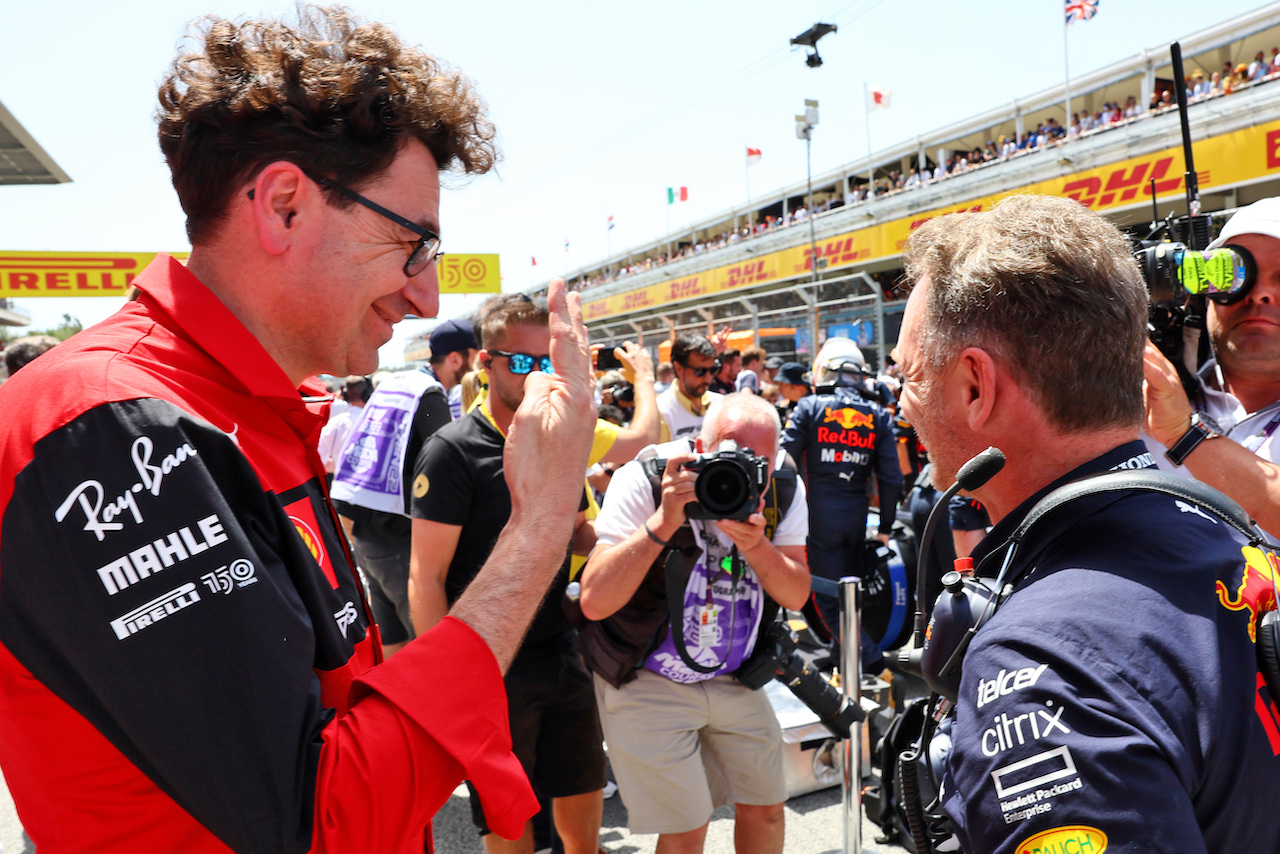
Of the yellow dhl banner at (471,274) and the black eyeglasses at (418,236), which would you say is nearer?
the black eyeglasses at (418,236)

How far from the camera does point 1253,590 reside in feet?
3.24

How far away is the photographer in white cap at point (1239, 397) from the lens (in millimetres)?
1977

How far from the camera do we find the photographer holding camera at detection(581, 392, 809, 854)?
2510 millimetres

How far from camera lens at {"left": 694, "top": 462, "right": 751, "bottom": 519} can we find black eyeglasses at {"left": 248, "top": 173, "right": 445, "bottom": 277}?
1.30m

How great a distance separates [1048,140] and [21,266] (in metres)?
26.2

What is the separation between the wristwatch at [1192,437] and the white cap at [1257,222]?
505mm

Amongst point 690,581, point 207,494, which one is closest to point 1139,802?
point 207,494

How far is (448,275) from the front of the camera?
22.3 meters

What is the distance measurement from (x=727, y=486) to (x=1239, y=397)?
151 cm

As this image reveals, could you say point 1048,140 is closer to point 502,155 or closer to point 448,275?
point 448,275

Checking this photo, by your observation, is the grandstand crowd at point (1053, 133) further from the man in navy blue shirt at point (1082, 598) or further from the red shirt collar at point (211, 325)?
the red shirt collar at point (211, 325)

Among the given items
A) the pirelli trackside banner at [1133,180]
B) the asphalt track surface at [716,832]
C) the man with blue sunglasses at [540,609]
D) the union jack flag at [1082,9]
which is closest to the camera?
the man with blue sunglasses at [540,609]

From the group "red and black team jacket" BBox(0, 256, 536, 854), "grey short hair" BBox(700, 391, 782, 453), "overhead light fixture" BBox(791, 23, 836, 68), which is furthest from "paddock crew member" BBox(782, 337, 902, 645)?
"overhead light fixture" BBox(791, 23, 836, 68)

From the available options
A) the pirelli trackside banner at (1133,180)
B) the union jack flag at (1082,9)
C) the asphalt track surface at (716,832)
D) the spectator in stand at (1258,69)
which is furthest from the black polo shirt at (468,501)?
the union jack flag at (1082,9)
